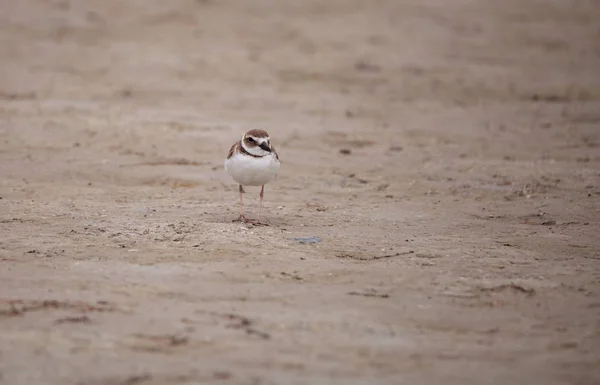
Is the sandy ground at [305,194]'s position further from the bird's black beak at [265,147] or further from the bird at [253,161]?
the bird's black beak at [265,147]

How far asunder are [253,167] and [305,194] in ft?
5.34

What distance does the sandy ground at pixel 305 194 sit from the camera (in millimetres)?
5949

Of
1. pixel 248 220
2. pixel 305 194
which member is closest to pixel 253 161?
pixel 248 220

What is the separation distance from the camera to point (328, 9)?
19.1 meters

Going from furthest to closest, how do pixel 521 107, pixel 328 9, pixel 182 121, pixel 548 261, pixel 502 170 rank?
1. pixel 328 9
2. pixel 521 107
3. pixel 182 121
4. pixel 502 170
5. pixel 548 261

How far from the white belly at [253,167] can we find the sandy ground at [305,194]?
0.44 meters

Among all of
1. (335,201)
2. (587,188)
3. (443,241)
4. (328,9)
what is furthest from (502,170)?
(328,9)

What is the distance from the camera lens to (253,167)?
870cm

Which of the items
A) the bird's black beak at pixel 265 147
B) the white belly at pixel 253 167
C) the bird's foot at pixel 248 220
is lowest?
the bird's foot at pixel 248 220

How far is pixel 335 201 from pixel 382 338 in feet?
12.8

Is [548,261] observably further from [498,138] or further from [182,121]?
[182,121]

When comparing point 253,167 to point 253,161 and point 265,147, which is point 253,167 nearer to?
point 253,161

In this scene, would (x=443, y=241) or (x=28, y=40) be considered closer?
(x=443, y=241)

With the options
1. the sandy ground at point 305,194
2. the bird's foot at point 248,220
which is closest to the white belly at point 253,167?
the bird's foot at point 248,220
